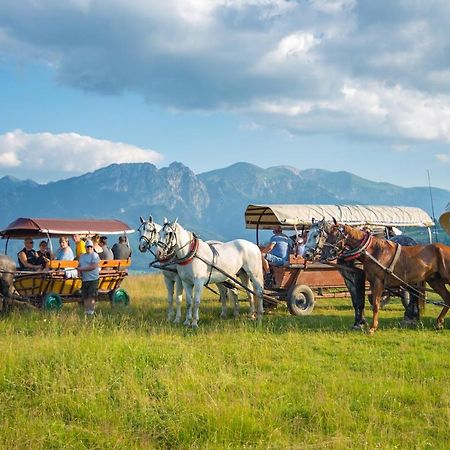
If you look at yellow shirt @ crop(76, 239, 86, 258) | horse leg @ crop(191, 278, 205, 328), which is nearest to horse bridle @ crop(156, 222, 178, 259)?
horse leg @ crop(191, 278, 205, 328)

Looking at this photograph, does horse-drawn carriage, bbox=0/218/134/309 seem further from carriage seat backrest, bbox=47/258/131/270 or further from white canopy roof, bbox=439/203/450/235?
white canopy roof, bbox=439/203/450/235

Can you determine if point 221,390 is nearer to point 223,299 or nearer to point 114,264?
point 223,299

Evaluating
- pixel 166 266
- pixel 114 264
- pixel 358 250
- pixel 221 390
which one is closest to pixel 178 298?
pixel 166 266

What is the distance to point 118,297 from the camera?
15094 millimetres

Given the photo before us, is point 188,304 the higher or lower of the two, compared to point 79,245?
lower

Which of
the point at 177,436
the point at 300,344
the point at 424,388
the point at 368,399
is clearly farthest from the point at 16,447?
the point at 300,344

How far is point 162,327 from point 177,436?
5127 millimetres

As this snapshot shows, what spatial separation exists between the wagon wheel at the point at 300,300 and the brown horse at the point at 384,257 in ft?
8.11

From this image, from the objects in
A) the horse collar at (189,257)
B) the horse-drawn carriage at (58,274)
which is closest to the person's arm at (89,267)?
the horse-drawn carriage at (58,274)

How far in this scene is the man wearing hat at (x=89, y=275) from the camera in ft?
42.0

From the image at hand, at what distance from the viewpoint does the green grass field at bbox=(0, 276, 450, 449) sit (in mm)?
5645

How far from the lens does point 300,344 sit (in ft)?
30.7

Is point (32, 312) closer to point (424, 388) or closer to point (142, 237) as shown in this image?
point (142, 237)

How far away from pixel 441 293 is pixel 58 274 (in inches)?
318
